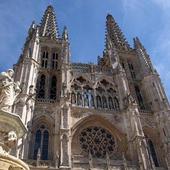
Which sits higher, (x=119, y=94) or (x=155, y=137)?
(x=119, y=94)

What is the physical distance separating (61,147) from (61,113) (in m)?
2.67

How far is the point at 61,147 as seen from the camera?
48.6 feet

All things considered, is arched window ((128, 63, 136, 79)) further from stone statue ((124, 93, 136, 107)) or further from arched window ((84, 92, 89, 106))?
arched window ((84, 92, 89, 106))

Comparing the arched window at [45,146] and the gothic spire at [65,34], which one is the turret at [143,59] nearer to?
the gothic spire at [65,34]

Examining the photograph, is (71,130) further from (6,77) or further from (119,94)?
(6,77)

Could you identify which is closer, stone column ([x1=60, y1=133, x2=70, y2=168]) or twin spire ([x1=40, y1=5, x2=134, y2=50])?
stone column ([x1=60, y1=133, x2=70, y2=168])

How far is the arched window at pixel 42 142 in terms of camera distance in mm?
15894

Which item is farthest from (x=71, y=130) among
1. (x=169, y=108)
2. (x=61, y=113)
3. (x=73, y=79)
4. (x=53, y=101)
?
(x=169, y=108)

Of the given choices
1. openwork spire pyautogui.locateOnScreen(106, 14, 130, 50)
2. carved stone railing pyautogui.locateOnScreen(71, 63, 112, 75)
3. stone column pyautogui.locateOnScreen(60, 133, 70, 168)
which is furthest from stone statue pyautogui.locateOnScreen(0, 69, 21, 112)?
openwork spire pyautogui.locateOnScreen(106, 14, 130, 50)

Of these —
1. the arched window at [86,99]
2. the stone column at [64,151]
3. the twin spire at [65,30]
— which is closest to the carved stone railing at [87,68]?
the arched window at [86,99]

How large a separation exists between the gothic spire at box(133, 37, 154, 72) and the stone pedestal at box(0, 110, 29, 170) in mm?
19361

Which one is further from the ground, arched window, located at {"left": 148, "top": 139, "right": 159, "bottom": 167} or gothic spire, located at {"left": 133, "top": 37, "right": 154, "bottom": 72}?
gothic spire, located at {"left": 133, "top": 37, "right": 154, "bottom": 72}

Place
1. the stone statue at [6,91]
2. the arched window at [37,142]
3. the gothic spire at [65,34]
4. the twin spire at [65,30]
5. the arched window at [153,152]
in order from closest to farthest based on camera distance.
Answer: the stone statue at [6,91], the arched window at [37,142], the arched window at [153,152], the gothic spire at [65,34], the twin spire at [65,30]

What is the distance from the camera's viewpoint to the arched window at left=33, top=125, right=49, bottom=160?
1589 cm
